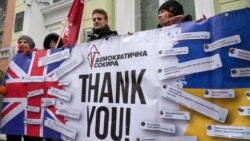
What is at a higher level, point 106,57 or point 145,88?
point 106,57

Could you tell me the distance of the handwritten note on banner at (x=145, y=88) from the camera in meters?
1.89

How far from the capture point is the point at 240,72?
1.85 metres

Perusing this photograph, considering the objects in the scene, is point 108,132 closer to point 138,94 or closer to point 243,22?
point 138,94

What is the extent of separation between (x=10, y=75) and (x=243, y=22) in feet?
8.20

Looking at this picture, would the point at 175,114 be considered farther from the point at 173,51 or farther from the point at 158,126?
the point at 173,51

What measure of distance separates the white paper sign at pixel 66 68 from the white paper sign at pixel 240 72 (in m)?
1.39

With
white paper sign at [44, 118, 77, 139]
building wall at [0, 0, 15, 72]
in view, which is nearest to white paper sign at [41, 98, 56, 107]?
white paper sign at [44, 118, 77, 139]

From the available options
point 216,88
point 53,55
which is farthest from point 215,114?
point 53,55

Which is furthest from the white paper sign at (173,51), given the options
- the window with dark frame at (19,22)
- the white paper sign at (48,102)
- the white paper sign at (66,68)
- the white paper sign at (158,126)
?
the window with dark frame at (19,22)

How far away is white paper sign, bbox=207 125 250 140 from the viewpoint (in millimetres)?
1780

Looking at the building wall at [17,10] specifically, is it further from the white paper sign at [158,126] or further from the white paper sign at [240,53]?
the white paper sign at [240,53]

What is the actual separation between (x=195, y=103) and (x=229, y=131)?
0.27 metres

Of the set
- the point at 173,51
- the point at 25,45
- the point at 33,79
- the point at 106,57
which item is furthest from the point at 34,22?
the point at 173,51

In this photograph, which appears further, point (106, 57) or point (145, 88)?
point (106, 57)
